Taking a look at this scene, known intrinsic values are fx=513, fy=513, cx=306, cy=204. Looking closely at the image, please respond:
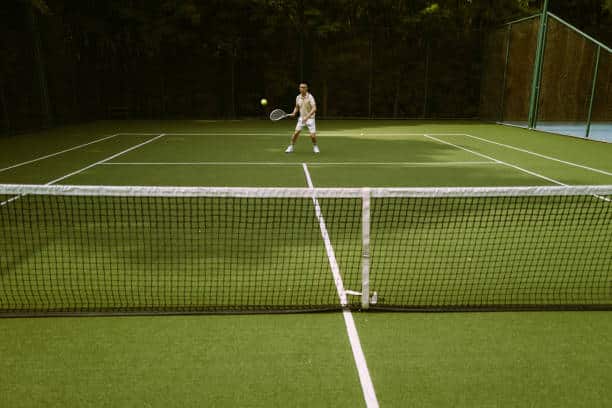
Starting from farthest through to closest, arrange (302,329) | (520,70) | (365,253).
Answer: (520,70) → (365,253) → (302,329)

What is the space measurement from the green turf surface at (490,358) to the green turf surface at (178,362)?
1.08 feet

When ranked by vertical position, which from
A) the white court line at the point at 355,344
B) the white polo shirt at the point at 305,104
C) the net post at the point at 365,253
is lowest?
the white court line at the point at 355,344

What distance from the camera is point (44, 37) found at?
19141 mm

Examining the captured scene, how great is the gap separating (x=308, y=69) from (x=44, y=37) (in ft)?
37.7

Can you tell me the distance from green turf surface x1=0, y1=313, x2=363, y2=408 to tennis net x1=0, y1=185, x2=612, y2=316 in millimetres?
267

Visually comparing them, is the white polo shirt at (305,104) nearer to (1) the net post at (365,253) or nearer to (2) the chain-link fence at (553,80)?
(1) the net post at (365,253)

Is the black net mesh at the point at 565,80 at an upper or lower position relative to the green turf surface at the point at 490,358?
upper

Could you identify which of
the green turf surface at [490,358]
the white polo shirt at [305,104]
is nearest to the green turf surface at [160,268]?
the green turf surface at [490,358]

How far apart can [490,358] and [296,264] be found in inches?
93.6

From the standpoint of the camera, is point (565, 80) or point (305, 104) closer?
point (305, 104)

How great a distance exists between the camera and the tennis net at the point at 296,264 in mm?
4496

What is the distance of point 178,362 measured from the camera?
12.2 ft

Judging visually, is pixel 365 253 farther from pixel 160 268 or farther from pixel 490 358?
pixel 160 268

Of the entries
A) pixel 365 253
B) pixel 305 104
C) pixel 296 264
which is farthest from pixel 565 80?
pixel 365 253
